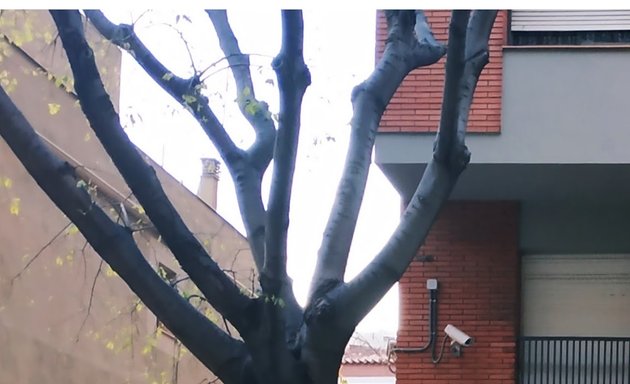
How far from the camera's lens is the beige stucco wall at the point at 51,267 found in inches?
474

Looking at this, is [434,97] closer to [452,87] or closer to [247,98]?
[247,98]

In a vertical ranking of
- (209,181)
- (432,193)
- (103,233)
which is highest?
(209,181)

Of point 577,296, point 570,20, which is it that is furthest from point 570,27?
point 577,296

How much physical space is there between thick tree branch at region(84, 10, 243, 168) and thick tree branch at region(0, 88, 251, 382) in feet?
3.04

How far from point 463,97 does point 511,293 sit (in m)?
4.37

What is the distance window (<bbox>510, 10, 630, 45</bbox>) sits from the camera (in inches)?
429

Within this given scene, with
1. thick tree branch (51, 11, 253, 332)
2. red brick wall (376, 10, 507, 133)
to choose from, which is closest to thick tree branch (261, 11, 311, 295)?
thick tree branch (51, 11, 253, 332)

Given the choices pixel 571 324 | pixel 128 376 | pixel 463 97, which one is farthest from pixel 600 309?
pixel 128 376

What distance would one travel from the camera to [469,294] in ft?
37.7

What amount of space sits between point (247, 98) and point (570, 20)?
4.12m

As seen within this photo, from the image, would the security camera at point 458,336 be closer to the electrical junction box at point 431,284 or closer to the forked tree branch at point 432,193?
the electrical junction box at point 431,284

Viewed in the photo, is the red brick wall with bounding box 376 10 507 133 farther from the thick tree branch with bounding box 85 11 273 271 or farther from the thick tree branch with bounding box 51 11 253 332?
the thick tree branch with bounding box 51 11 253 332

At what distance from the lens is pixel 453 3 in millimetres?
7105

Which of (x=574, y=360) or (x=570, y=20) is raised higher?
(x=570, y=20)
